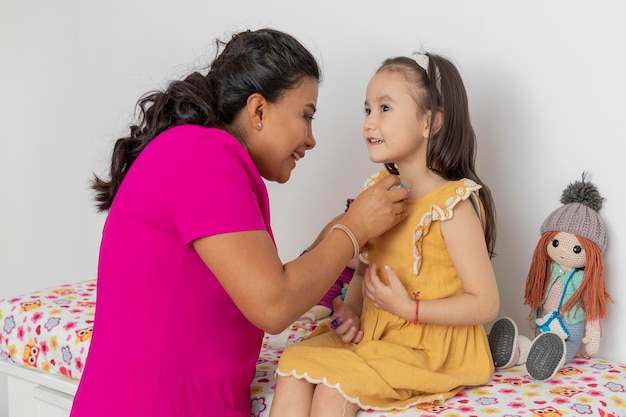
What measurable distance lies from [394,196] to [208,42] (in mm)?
1191

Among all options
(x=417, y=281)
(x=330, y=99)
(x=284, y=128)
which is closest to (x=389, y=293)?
(x=417, y=281)

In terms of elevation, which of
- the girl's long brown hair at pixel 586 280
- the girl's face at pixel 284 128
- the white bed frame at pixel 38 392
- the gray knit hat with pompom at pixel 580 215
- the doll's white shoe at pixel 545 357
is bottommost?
the white bed frame at pixel 38 392

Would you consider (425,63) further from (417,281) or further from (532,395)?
(532,395)

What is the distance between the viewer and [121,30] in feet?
8.71

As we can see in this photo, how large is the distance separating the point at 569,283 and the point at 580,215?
0.13 metres

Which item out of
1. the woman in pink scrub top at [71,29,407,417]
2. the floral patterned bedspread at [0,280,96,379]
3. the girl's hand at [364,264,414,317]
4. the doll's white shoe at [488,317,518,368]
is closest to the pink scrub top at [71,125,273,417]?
the woman in pink scrub top at [71,29,407,417]

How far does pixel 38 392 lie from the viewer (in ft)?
5.80

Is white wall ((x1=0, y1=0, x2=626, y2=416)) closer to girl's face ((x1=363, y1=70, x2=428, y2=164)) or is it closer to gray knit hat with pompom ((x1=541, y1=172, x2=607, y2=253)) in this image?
gray knit hat with pompom ((x1=541, y1=172, x2=607, y2=253))

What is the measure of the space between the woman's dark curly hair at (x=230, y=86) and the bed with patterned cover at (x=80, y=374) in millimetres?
382

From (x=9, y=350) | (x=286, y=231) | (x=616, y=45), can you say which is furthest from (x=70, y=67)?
(x=616, y=45)

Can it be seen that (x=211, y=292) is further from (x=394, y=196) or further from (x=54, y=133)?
(x=54, y=133)

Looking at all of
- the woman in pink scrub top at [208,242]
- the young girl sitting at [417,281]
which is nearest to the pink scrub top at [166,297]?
the woman in pink scrub top at [208,242]

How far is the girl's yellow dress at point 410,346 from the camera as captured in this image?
1.30 metres

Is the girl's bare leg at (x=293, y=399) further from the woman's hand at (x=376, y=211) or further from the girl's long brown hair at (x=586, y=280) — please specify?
the girl's long brown hair at (x=586, y=280)
